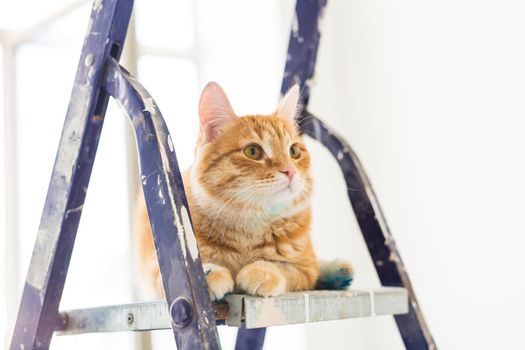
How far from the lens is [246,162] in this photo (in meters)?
0.85

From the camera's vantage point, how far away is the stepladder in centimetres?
66

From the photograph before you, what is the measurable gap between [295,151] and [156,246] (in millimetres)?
304

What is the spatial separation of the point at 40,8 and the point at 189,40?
1.54 ft

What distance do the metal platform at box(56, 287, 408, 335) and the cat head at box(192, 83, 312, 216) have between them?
0.47 feet

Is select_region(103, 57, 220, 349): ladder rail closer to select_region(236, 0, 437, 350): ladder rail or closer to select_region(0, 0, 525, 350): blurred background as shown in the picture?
select_region(236, 0, 437, 350): ladder rail

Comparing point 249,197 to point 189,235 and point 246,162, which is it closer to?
point 246,162

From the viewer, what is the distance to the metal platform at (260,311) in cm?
69

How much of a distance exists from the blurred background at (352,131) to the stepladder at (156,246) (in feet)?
1.77

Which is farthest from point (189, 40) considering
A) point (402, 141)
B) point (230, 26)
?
point (402, 141)

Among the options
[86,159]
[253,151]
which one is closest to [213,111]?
[253,151]

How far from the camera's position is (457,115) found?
157 centimetres

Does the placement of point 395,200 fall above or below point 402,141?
below

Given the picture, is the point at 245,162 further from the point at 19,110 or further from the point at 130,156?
the point at 19,110

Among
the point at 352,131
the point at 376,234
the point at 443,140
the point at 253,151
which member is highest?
the point at 352,131
